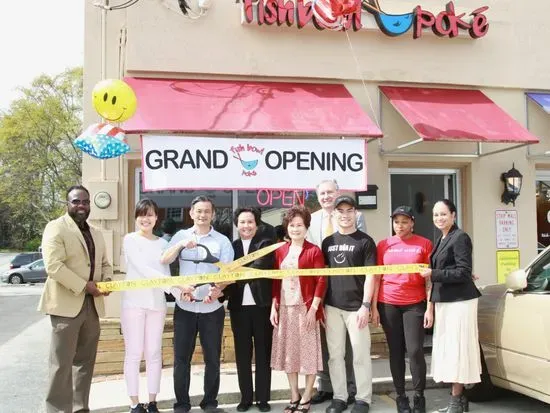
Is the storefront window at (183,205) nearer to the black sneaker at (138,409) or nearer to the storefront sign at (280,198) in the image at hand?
the storefront sign at (280,198)

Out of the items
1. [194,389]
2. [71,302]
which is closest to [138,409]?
[194,389]

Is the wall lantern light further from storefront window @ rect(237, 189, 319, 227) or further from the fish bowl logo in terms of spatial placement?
the fish bowl logo

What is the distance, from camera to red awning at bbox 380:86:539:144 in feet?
21.8

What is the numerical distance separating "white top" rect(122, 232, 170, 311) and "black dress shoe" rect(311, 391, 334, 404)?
1.74 meters

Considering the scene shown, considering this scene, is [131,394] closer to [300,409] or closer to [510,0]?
[300,409]

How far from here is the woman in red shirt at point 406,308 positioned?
15.6ft

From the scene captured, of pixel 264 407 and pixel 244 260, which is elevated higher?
pixel 244 260

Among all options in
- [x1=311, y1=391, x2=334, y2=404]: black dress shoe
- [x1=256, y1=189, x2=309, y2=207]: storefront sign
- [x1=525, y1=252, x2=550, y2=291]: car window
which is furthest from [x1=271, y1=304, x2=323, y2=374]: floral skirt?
[x1=256, y1=189, x2=309, y2=207]: storefront sign

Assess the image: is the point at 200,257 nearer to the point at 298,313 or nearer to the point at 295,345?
the point at 298,313

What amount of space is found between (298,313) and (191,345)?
39.6 inches

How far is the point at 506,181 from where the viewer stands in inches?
302

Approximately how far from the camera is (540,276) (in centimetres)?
466

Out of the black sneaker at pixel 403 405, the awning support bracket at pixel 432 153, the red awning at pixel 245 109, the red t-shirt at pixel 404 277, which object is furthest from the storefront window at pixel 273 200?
the black sneaker at pixel 403 405

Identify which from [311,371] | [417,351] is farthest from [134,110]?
[417,351]
